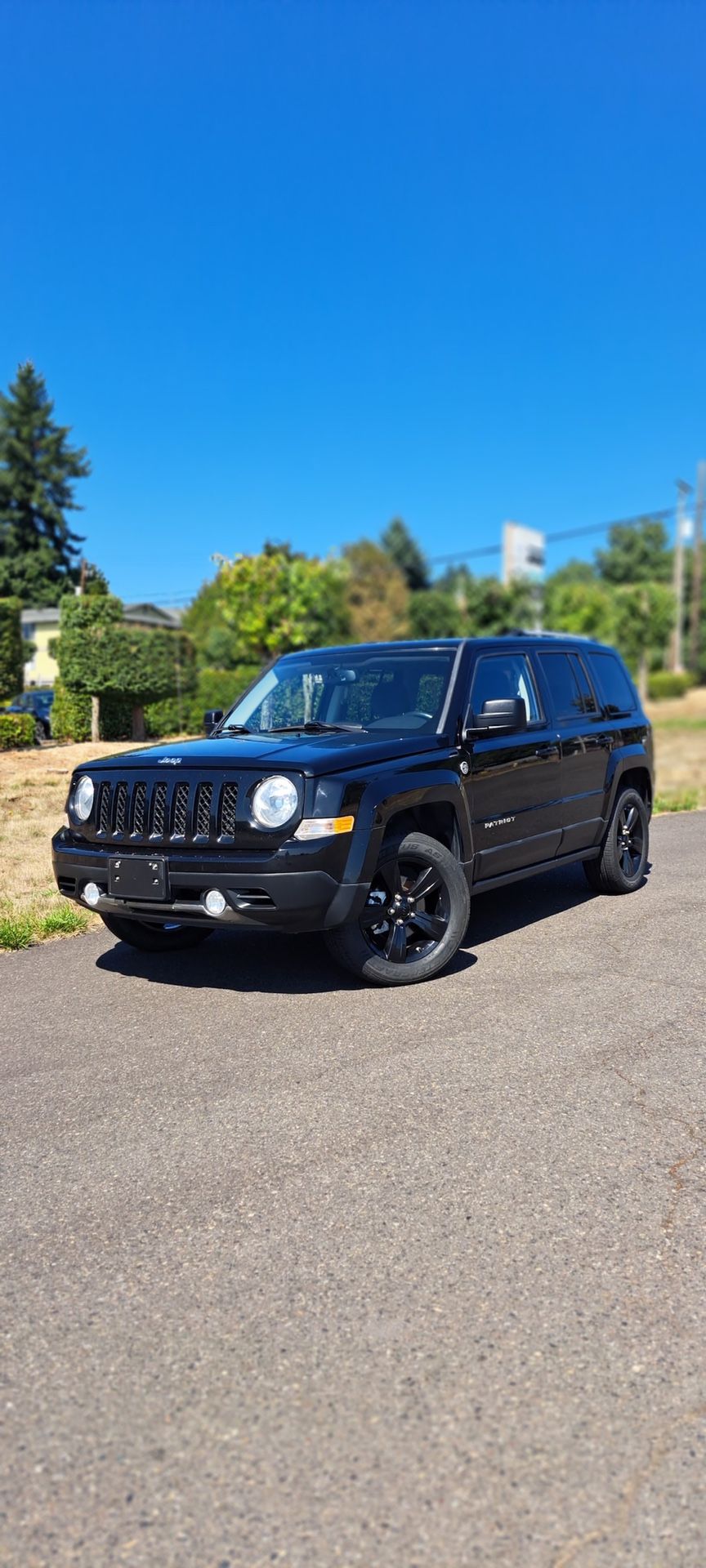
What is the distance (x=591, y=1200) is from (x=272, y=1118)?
117cm

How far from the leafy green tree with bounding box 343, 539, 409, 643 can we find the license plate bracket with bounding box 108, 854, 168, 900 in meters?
67.1

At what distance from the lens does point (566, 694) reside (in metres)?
7.45

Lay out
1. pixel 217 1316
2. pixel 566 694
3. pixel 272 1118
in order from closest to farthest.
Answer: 1. pixel 217 1316
2. pixel 272 1118
3. pixel 566 694

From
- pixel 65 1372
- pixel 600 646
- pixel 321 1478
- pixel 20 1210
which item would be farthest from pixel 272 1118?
pixel 600 646

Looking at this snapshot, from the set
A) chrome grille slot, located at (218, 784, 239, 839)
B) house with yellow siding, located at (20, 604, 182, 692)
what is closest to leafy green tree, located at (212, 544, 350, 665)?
house with yellow siding, located at (20, 604, 182, 692)

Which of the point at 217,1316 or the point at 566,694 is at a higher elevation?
the point at 566,694

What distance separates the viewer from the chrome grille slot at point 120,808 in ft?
18.4

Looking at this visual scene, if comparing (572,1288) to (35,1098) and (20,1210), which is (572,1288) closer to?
(20,1210)

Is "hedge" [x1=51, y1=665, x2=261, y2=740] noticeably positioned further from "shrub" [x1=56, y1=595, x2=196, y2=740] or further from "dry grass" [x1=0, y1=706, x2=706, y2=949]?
"dry grass" [x1=0, y1=706, x2=706, y2=949]

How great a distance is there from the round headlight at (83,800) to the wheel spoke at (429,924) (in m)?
1.71

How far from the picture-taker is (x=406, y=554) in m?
96.1

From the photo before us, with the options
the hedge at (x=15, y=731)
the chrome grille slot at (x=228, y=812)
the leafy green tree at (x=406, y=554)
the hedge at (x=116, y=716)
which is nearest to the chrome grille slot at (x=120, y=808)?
the chrome grille slot at (x=228, y=812)

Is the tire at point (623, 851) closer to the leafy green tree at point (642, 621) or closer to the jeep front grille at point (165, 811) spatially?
the jeep front grille at point (165, 811)

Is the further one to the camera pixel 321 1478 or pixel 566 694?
pixel 566 694
